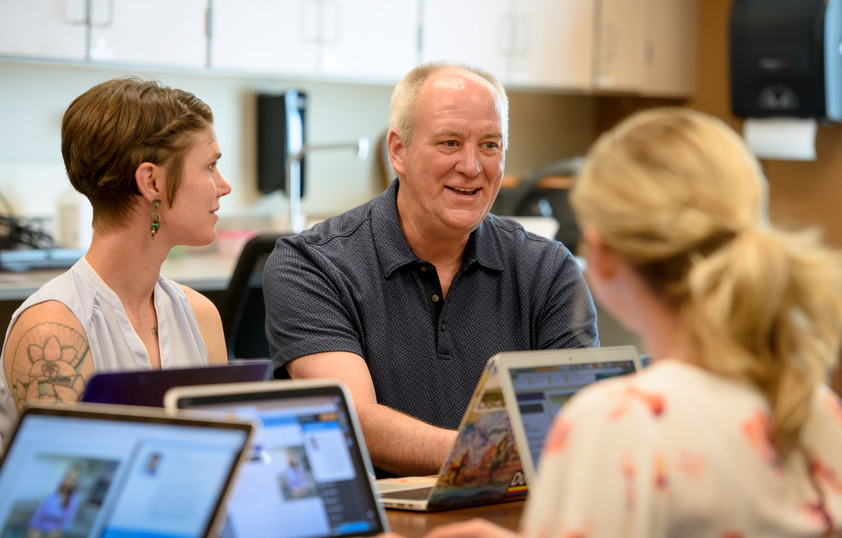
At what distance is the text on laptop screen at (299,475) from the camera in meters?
1.01

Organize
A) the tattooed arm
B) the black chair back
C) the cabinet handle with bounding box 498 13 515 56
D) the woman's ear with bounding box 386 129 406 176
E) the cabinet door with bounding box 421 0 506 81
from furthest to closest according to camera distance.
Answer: the cabinet handle with bounding box 498 13 515 56 → the cabinet door with bounding box 421 0 506 81 → the black chair back → the woman's ear with bounding box 386 129 406 176 → the tattooed arm

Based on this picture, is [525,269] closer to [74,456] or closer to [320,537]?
[320,537]

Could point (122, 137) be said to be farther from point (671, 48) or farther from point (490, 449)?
point (671, 48)

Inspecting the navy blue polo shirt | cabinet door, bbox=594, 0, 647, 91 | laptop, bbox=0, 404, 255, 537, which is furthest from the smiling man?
cabinet door, bbox=594, 0, 647, 91

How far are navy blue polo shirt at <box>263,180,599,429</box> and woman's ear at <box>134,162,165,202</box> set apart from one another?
323 mm

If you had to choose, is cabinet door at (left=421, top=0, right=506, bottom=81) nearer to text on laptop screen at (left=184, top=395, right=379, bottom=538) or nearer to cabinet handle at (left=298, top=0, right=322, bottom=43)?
cabinet handle at (left=298, top=0, right=322, bottom=43)

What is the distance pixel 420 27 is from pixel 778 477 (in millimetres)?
3422

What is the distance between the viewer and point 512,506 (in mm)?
1334

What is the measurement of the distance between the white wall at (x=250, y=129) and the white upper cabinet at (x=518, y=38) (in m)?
0.34

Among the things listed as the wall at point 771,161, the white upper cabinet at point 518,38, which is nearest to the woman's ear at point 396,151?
the white upper cabinet at point 518,38

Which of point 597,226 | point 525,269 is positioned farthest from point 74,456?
point 525,269

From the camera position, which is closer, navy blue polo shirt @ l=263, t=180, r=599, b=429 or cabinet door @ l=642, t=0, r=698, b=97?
navy blue polo shirt @ l=263, t=180, r=599, b=429

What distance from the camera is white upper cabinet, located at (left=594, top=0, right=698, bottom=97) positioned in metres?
4.54

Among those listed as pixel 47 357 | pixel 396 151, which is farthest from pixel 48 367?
pixel 396 151
